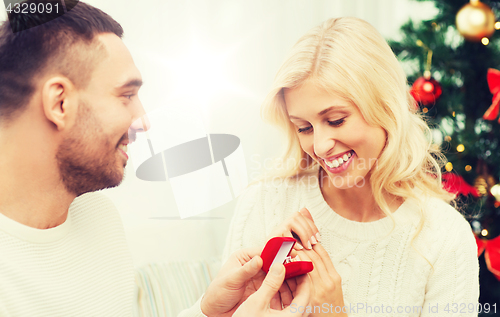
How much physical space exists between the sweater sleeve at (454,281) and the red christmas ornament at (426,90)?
0.50 meters

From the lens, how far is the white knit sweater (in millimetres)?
510

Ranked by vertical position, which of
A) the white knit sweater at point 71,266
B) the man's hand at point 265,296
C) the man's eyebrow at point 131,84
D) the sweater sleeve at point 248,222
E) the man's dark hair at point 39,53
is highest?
the man's dark hair at point 39,53

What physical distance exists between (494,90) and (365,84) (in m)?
0.70

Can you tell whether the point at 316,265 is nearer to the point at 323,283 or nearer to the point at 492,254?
the point at 323,283

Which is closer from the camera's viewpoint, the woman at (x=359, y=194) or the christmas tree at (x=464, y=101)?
the woman at (x=359, y=194)

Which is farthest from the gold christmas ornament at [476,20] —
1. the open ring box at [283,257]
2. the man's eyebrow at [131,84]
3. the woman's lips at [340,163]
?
the man's eyebrow at [131,84]

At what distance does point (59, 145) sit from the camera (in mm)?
525

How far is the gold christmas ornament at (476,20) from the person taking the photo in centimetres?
121

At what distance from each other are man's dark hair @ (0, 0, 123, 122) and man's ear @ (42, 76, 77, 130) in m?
0.01

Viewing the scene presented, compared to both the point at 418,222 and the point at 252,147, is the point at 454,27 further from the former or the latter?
the point at 252,147

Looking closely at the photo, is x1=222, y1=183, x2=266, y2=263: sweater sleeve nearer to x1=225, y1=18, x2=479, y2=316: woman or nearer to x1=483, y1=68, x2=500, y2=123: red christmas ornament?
x1=225, y1=18, x2=479, y2=316: woman

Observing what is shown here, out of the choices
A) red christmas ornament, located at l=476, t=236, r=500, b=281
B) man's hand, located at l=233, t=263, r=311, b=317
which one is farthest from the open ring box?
red christmas ornament, located at l=476, t=236, r=500, b=281

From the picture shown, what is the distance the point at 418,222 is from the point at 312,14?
59 cm

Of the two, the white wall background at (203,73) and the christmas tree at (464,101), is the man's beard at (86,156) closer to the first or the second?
the white wall background at (203,73)
